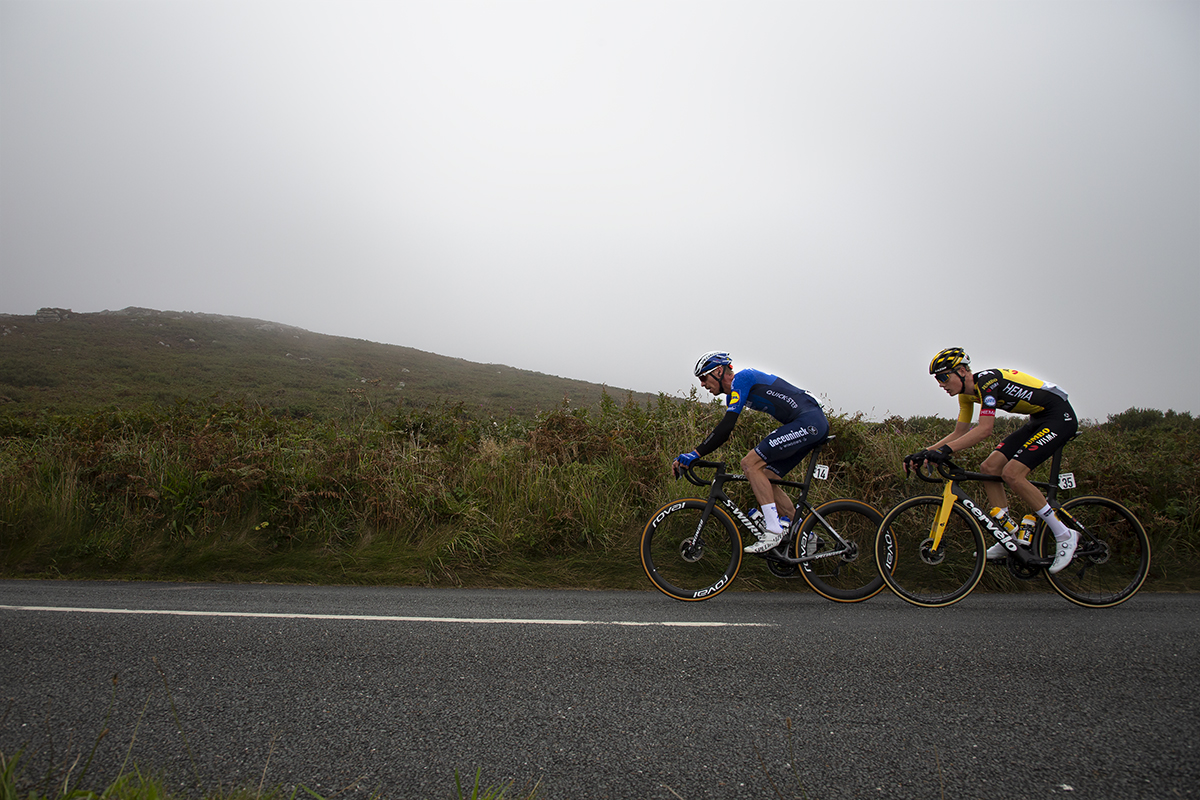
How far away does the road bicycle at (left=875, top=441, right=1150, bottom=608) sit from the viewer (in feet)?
17.1

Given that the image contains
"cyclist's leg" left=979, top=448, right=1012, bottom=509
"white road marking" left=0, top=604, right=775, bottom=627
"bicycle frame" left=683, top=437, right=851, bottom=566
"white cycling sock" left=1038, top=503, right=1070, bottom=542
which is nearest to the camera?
"white road marking" left=0, top=604, right=775, bottom=627

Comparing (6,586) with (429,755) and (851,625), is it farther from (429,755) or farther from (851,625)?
(851,625)

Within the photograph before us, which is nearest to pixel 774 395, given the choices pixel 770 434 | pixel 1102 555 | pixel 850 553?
pixel 770 434

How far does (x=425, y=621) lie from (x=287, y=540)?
3.68 m

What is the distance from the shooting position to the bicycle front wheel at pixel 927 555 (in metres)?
5.25

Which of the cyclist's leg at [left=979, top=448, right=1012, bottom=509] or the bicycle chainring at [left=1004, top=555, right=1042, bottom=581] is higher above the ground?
the cyclist's leg at [left=979, top=448, right=1012, bottom=509]

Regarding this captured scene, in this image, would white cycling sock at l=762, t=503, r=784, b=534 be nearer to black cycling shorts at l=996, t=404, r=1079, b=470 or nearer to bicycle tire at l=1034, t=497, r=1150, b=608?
black cycling shorts at l=996, t=404, r=1079, b=470

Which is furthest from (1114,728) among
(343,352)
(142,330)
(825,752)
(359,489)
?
(142,330)

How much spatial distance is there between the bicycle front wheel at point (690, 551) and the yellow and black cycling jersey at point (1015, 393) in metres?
2.64

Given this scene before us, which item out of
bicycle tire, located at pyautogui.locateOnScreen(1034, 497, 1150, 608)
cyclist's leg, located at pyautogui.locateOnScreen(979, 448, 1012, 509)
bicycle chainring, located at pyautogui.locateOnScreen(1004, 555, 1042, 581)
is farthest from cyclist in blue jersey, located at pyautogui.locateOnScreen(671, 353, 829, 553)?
bicycle tire, located at pyautogui.locateOnScreen(1034, 497, 1150, 608)

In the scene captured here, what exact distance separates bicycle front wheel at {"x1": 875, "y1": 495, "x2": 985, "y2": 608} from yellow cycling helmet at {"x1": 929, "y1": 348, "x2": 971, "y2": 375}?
1277mm

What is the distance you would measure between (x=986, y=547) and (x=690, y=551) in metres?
2.84

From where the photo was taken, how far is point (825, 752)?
2.39m

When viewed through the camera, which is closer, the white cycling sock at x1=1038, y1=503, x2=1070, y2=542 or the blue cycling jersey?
the white cycling sock at x1=1038, y1=503, x2=1070, y2=542
